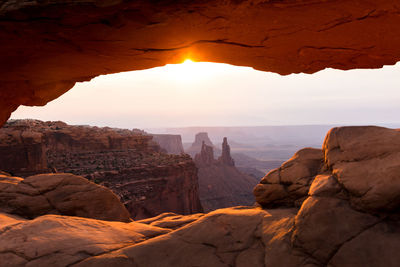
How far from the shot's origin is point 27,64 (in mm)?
6250

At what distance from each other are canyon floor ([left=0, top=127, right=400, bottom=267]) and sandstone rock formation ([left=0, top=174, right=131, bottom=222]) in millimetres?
802

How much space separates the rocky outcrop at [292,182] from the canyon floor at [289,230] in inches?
0.9

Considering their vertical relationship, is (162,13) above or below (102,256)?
above

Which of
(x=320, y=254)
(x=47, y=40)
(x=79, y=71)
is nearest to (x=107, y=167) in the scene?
(x=79, y=71)

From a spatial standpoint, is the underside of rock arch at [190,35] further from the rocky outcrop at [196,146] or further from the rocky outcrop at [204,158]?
the rocky outcrop at [196,146]

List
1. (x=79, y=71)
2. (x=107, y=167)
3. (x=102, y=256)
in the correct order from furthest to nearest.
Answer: (x=107, y=167)
(x=79, y=71)
(x=102, y=256)

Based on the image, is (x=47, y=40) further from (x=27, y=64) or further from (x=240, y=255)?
(x=240, y=255)

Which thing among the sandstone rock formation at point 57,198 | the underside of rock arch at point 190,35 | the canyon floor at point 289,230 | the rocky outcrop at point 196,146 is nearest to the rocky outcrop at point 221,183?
the sandstone rock formation at point 57,198

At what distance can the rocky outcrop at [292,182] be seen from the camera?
526 centimetres

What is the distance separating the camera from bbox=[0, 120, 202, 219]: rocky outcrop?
22466 millimetres

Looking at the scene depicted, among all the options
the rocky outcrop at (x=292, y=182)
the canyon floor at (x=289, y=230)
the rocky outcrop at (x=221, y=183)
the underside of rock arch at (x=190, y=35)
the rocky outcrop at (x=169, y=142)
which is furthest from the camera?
the rocky outcrop at (x=169, y=142)

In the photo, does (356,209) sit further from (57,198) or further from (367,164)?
(57,198)

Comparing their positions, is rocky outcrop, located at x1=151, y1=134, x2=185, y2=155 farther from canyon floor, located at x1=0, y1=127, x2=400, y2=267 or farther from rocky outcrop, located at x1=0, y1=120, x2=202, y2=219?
canyon floor, located at x1=0, y1=127, x2=400, y2=267

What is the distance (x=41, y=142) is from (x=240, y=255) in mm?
25578
